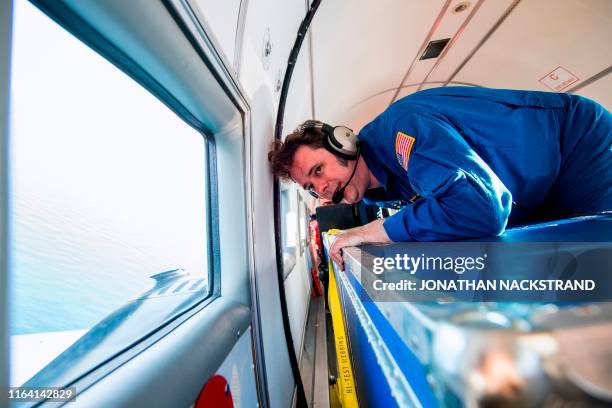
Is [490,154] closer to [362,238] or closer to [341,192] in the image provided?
[362,238]

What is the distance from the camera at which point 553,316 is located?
151 millimetres

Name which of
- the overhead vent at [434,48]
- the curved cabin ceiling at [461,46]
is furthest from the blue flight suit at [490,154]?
the overhead vent at [434,48]

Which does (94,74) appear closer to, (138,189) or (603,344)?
(138,189)

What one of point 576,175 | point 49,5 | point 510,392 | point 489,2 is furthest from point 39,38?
point 489,2

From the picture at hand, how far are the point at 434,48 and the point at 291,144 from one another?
2679 millimetres

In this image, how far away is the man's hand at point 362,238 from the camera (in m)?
1.04

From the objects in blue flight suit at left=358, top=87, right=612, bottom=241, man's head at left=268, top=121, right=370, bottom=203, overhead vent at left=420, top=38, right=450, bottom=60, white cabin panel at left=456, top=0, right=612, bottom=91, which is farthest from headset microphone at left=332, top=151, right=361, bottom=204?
white cabin panel at left=456, top=0, right=612, bottom=91

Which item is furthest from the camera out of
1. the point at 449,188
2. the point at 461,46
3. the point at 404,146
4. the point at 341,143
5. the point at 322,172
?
the point at 461,46

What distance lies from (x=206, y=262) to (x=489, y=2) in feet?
11.0

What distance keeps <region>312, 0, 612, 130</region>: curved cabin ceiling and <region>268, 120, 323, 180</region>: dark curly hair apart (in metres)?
0.88

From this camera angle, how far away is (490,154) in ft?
3.02

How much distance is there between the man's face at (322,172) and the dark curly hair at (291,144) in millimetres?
23

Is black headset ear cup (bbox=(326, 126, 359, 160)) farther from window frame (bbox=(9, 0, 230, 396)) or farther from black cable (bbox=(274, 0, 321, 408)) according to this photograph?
window frame (bbox=(9, 0, 230, 396))

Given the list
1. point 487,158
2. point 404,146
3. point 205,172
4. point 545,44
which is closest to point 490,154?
point 487,158
